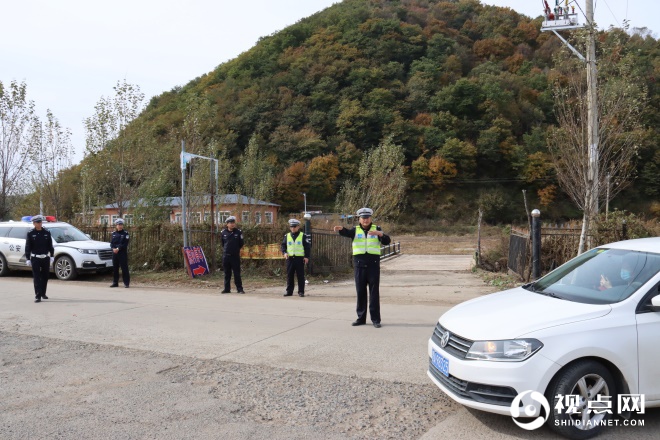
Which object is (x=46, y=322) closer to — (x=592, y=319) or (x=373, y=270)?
(x=373, y=270)

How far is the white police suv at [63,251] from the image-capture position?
49.5 ft

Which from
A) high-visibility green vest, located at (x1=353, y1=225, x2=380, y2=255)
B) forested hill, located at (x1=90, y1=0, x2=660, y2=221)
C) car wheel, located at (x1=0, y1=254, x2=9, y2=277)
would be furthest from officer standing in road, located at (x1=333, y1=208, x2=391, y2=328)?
forested hill, located at (x1=90, y1=0, x2=660, y2=221)

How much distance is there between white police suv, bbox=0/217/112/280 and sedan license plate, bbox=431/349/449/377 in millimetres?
13276

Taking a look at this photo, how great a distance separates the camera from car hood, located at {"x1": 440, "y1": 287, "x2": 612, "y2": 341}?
13.0 feet

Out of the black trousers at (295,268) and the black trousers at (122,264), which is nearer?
the black trousers at (295,268)

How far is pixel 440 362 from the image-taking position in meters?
4.45

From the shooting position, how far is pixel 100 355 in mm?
6637

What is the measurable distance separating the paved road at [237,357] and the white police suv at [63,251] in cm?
302

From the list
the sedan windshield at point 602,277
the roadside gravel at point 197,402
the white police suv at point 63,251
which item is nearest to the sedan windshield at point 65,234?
the white police suv at point 63,251

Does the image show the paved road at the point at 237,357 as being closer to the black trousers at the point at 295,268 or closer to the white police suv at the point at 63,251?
the black trousers at the point at 295,268

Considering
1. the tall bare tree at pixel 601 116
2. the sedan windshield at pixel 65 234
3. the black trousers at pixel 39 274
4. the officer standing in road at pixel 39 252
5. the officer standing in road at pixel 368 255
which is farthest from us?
the sedan windshield at pixel 65 234

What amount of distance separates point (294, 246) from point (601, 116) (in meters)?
8.89

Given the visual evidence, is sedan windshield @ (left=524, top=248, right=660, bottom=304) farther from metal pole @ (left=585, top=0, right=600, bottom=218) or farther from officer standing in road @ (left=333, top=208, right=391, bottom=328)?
metal pole @ (left=585, top=0, right=600, bottom=218)

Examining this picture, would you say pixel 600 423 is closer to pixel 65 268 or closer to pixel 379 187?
pixel 65 268
